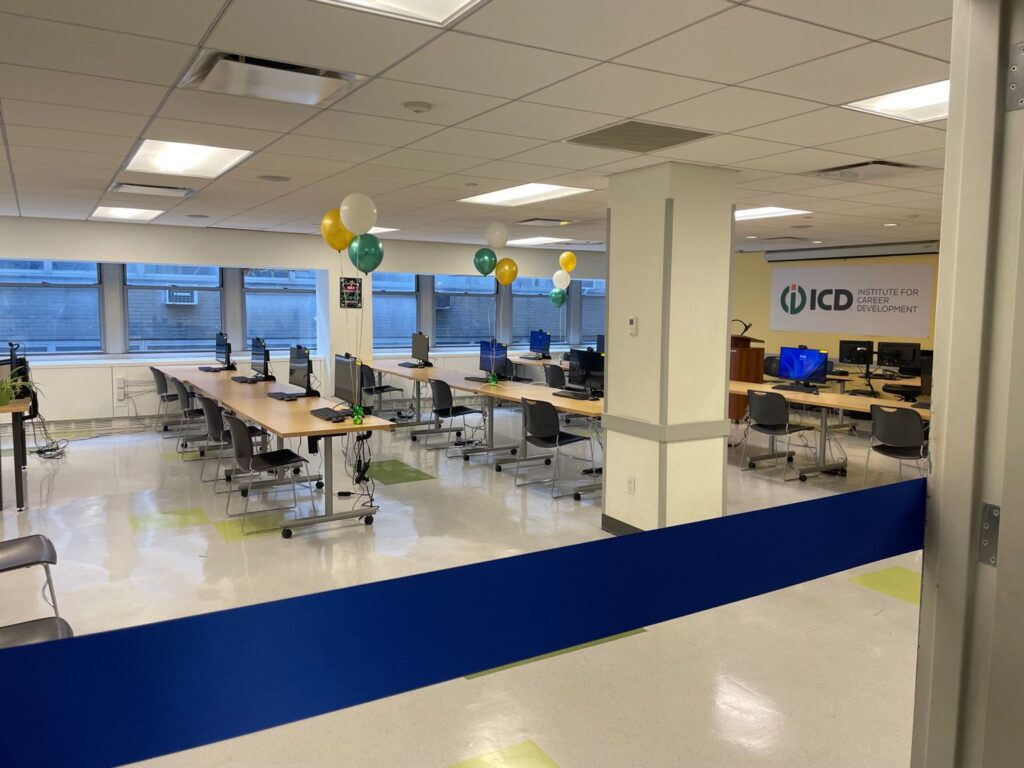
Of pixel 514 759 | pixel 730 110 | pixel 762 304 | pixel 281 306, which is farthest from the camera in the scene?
pixel 762 304

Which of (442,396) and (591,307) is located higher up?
(591,307)

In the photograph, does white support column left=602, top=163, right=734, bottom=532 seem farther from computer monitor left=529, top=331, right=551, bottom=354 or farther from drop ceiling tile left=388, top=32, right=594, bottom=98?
computer monitor left=529, top=331, right=551, bottom=354

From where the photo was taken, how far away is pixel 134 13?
2.44 metres

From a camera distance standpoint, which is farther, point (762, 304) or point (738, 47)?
point (762, 304)

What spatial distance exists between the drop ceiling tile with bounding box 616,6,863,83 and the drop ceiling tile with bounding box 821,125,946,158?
1454 millimetres

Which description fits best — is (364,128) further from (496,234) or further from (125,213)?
(125,213)

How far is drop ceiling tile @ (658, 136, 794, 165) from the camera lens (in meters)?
4.24

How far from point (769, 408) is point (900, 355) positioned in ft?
9.85

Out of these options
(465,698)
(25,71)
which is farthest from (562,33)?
(465,698)

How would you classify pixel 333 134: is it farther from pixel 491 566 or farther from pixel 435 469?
pixel 435 469

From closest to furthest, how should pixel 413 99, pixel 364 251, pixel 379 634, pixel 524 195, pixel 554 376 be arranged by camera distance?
pixel 379 634 < pixel 413 99 < pixel 524 195 < pixel 364 251 < pixel 554 376

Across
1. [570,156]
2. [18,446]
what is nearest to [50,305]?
[18,446]

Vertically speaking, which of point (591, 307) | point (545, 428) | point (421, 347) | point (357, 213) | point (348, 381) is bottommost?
point (545, 428)

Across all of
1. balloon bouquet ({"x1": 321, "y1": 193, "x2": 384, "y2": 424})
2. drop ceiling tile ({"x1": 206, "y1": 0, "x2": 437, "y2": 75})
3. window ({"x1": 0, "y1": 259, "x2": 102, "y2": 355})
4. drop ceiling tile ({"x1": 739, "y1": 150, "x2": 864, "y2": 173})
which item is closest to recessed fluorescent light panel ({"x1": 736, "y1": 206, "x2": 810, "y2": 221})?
drop ceiling tile ({"x1": 739, "y1": 150, "x2": 864, "y2": 173})
